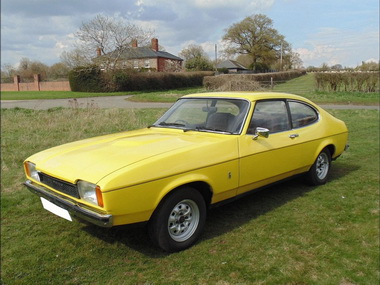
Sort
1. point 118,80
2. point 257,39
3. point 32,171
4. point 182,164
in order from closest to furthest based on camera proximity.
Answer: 1. point 182,164
2. point 32,171
3. point 118,80
4. point 257,39

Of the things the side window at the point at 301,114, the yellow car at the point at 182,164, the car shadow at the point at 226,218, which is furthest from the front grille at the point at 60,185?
the side window at the point at 301,114

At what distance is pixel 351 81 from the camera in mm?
22484

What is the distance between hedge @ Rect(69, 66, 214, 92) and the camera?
35.2 meters

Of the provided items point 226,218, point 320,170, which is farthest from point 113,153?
point 320,170

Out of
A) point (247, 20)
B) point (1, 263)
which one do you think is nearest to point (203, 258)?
point (1, 263)

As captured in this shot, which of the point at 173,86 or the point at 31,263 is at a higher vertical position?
the point at 173,86

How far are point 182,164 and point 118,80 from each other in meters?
33.7

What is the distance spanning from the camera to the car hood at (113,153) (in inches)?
118

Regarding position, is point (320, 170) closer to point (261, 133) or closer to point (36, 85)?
point (261, 133)

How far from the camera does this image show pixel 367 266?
3053 mm

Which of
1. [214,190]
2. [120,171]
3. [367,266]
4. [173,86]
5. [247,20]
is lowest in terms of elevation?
[367,266]

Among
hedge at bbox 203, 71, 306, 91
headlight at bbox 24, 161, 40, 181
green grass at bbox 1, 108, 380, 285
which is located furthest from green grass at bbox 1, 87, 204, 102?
headlight at bbox 24, 161, 40, 181

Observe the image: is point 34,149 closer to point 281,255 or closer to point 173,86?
point 281,255

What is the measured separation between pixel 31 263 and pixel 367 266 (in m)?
3.15
